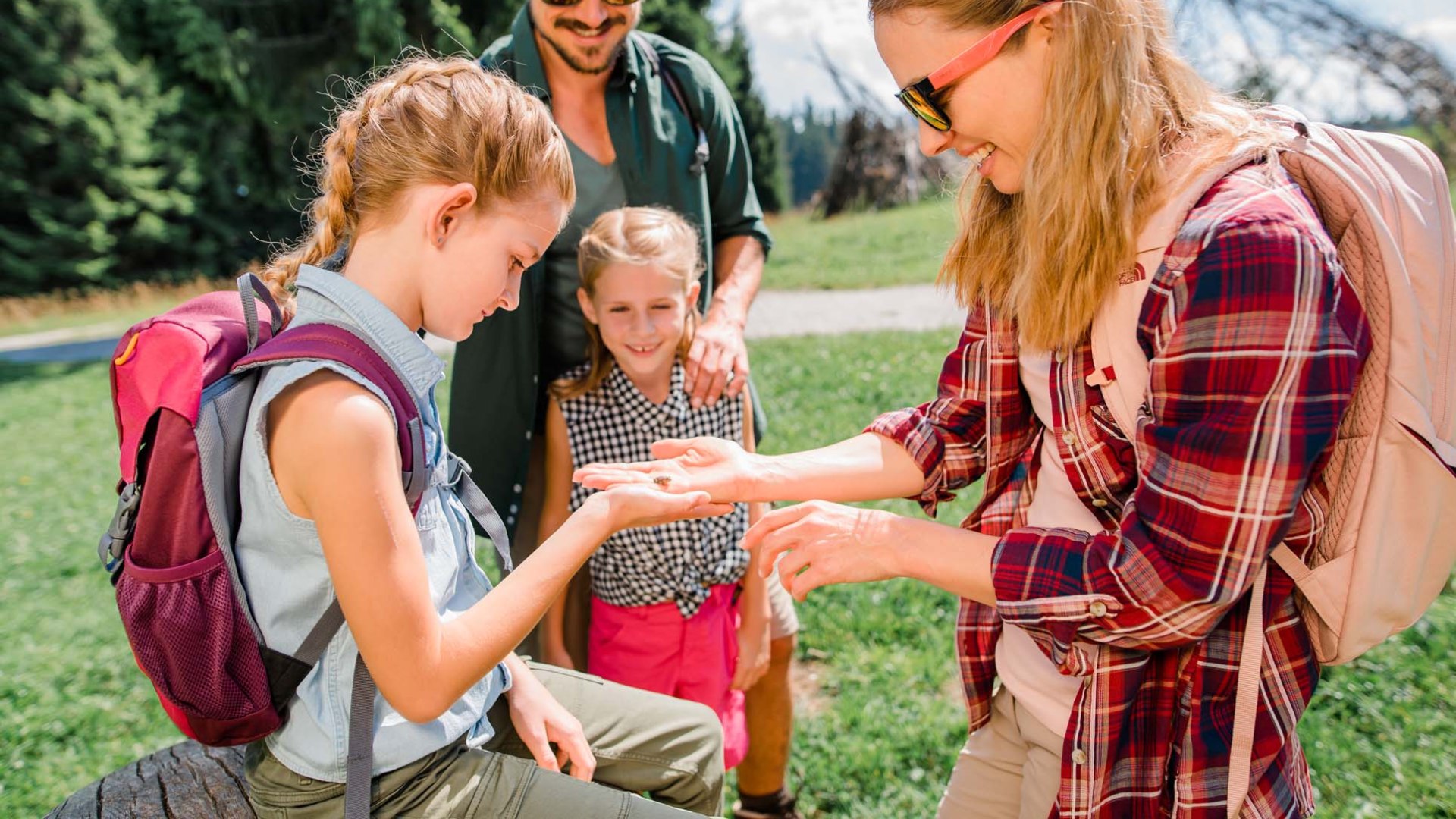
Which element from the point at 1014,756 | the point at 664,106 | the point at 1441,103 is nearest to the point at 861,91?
the point at 1441,103

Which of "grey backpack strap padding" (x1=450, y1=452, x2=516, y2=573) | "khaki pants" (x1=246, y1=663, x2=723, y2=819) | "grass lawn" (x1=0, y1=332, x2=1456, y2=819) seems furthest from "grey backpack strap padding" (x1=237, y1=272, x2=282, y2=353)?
"grass lawn" (x1=0, y1=332, x2=1456, y2=819)

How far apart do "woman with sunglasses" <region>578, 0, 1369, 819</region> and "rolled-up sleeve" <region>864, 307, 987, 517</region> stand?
0.10 feet

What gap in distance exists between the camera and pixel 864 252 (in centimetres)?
1477

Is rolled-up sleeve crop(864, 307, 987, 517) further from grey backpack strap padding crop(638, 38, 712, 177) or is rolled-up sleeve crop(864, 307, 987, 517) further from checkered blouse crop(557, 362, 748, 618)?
grey backpack strap padding crop(638, 38, 712, 177)

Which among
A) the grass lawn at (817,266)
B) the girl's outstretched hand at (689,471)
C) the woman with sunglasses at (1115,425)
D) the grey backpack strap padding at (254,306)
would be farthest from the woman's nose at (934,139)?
the grass lawn at (817,266)

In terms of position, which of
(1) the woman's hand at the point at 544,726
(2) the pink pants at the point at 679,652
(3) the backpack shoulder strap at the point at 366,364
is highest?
(3) the backpack shoulder strap at the point at 366,364

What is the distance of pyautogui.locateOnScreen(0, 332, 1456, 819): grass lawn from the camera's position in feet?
10.6

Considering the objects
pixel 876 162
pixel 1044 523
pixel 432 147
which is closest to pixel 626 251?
pixel 432 147

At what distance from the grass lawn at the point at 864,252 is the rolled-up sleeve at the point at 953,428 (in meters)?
7.76

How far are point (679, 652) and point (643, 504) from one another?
1076 mm

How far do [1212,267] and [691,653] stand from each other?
1963 mm

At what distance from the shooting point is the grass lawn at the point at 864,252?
12.6 m

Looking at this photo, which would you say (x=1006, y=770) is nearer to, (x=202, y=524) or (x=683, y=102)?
(x=202, y=524)

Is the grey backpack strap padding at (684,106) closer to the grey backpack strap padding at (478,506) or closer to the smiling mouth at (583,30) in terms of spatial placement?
the smiling mouth at (583,30)
